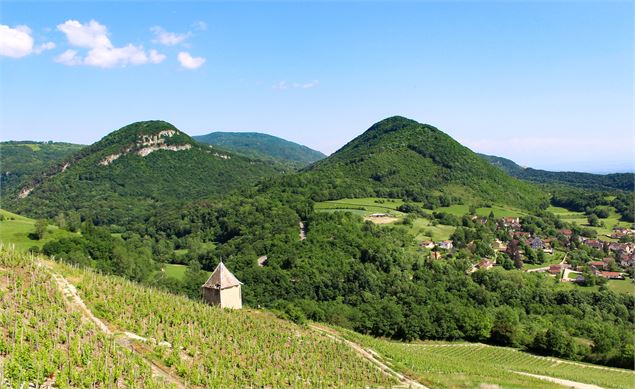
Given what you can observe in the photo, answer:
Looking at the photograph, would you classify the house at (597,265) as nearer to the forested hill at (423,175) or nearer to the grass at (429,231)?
the grass at (429,231)

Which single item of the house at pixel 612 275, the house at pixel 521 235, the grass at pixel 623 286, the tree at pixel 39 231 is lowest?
the grass at pixel 623 286

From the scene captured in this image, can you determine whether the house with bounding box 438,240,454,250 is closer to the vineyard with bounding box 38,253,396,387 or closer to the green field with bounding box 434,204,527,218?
the green field with bounding box 434,204,527,218

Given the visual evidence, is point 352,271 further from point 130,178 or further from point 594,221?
point 130,178

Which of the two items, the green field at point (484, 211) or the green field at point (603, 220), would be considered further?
the green field at point (484, 211)

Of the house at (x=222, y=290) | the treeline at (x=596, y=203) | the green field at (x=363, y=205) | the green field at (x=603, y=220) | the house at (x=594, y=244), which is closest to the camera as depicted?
the house at (x=222, y=290)

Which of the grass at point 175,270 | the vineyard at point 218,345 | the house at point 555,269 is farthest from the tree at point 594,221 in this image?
the vineyard at point 218,345

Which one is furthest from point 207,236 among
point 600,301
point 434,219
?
point 600,301

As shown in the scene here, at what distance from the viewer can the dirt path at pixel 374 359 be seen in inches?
1041

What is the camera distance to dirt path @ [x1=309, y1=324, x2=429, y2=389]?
26.5 metres

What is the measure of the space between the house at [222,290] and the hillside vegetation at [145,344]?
1.87m

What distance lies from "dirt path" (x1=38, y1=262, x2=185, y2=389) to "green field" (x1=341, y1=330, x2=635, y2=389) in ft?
54.5

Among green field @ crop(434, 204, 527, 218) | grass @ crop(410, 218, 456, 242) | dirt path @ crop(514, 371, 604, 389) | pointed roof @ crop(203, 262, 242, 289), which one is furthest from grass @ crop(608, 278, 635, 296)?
pointed roof @ crop(203, 262, 242, 289)

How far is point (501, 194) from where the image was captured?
418 feet

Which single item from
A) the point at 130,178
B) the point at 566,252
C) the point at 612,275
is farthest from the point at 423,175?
the point at 130,178
